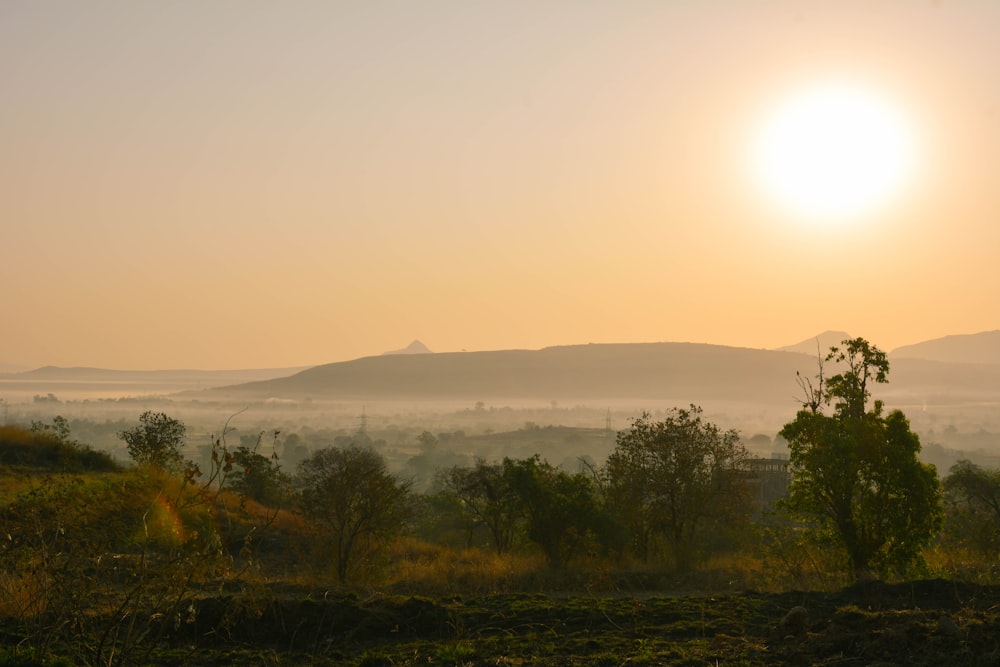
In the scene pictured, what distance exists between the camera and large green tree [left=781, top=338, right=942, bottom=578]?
1627 cm

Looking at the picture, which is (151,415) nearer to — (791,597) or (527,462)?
(527,462)

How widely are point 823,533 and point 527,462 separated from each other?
9.39 meters

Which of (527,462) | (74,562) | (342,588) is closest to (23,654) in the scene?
(74,562)

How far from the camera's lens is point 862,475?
653 inches

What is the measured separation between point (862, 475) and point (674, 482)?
24.1 ft

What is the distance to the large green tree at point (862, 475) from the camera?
16266 mm

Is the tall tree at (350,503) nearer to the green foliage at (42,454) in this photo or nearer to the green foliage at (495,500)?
the green foliage at (495,500)

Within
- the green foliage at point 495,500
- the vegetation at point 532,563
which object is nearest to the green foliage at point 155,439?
the vegetation at point 532,563

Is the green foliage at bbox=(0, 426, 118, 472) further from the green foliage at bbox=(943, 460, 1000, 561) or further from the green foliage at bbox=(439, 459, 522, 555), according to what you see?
the green foliage at bbox=(943, 460, 1000, 561)

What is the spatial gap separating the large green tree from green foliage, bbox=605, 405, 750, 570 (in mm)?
6061

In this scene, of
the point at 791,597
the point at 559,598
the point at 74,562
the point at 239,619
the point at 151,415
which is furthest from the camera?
the point at 151,415

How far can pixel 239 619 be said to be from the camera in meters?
12.2

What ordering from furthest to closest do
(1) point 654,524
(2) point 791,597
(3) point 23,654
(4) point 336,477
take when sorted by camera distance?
1. (1) point 654,524
2. (4) point 336,477
3. (2) point 791,597
4. (3) point 23,654

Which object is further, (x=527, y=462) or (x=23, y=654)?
(x=527, y=462)
